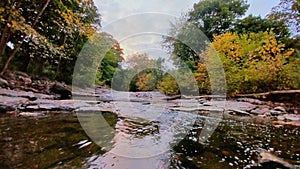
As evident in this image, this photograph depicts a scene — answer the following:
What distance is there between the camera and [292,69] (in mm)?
10086

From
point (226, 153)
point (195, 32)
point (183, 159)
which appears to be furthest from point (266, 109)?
point (195, 32)

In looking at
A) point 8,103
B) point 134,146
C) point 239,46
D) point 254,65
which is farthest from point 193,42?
point 134,146

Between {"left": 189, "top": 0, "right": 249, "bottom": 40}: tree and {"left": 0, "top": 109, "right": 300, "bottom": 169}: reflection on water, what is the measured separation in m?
16.2

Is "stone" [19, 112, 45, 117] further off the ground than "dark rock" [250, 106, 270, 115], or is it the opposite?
"dark rock" [250, 106, 270, 115]

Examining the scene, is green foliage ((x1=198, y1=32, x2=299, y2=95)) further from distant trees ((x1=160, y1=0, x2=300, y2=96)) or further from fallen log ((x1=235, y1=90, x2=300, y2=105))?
fallen log ((x1=235, y1=90, x2=300, y2=105))

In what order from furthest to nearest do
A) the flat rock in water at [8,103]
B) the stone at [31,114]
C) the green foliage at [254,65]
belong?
the green foliage at [254,65], the flat rock in water at [8,103], the stone at [31,114]

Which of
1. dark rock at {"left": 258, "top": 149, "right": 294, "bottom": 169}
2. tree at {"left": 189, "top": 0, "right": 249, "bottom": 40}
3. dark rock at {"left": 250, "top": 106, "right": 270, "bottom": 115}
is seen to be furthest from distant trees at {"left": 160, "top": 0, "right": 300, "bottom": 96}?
dark rock at {"left": 258, "top": 149, "right": 294, "bottom": 169}

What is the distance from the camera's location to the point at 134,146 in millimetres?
3605

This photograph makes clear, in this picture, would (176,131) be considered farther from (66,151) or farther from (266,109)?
(266,109)

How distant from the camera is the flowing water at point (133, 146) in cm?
277

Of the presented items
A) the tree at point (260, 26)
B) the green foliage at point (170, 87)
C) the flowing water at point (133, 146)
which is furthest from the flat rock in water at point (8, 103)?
the tree at point (260, 26)

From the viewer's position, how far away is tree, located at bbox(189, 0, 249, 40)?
19.3m

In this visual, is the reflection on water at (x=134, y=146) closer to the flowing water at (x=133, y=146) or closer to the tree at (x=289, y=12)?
the flowing water at (x=133, y=146)

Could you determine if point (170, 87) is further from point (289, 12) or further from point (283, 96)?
point (283, 96)
